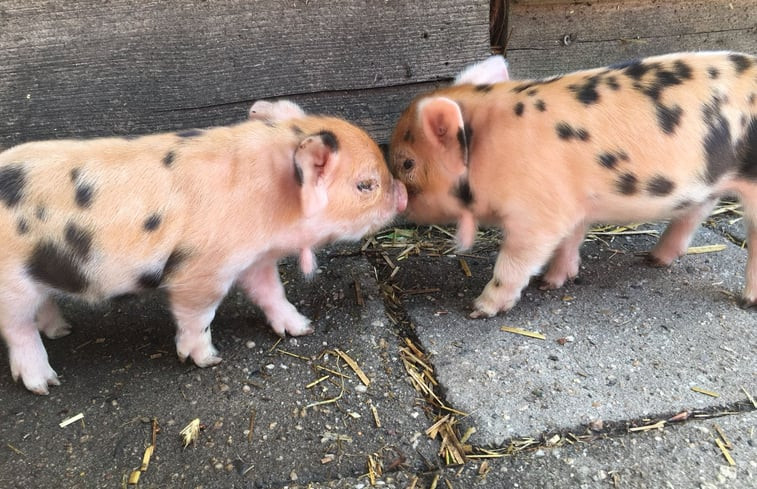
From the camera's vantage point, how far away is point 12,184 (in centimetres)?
261

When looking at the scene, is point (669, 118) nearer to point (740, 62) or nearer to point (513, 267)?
point (740, 62)

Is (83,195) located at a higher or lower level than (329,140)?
lower

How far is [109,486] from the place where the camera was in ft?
7.98

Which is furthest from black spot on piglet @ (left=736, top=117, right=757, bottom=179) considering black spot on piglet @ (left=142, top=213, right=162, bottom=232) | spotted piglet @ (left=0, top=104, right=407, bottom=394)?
black spot on piglet @ (left=142, top=213, right=162, bottom=232)

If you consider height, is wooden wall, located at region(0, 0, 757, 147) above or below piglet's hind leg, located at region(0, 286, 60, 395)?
above

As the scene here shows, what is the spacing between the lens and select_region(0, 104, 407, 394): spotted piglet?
103 inches

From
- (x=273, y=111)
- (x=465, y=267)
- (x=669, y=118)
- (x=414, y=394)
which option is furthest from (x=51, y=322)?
(x=669, y=118)

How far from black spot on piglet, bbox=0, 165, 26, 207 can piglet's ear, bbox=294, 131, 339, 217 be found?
116cm

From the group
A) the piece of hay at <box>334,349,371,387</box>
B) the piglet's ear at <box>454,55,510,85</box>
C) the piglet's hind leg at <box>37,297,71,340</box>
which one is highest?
the piglet's ear at <box>454,55,510,85</box>

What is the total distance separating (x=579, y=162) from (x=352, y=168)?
1.17 meters

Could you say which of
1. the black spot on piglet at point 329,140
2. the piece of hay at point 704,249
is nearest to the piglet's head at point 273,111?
the black spot on piglet at point 329,140

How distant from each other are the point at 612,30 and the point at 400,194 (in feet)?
7.48

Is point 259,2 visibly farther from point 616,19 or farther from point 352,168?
point 616,19

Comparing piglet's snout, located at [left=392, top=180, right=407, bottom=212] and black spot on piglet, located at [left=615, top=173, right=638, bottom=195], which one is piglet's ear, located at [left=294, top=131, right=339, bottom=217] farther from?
black spot on piglet, located at [left=615, top=173, right=638, bottom=195]
